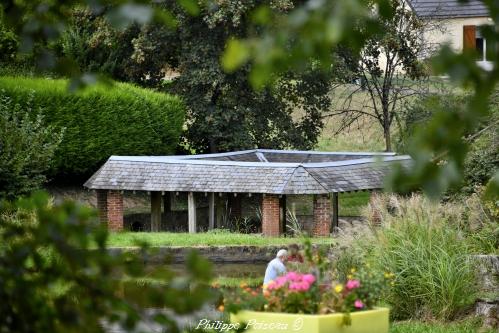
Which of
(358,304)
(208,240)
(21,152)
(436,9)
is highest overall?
(436,9)

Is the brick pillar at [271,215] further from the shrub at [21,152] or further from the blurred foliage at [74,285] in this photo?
the blurred foliage at [74,285]

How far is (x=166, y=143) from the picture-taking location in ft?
112

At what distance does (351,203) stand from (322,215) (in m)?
8.04

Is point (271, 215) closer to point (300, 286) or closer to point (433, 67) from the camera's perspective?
point (300, 286)

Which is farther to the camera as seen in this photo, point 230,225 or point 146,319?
point 230,225

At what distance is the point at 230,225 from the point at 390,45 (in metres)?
9.34

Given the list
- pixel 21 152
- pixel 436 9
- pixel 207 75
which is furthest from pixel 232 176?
pixel 436 9

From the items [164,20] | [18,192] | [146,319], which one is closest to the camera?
[146,319]

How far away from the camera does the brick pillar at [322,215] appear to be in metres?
27.2

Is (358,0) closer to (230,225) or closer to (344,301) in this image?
(344,301)

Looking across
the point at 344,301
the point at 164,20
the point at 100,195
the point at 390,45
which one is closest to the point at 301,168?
the point at 100,195

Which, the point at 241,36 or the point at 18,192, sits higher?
the point at 241,36

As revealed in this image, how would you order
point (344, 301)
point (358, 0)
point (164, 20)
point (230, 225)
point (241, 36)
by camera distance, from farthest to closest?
point (241, 36)
point (230, 225)
point (344, 301)
point (164, 20)
point (358, 0)

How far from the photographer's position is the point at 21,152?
2730 cm
